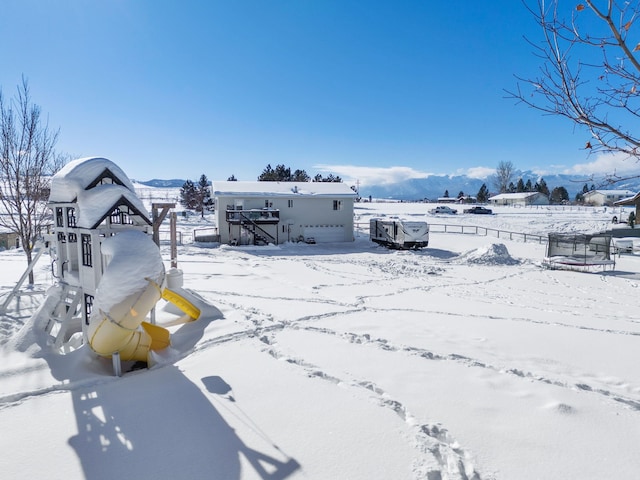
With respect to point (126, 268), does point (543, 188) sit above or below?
above

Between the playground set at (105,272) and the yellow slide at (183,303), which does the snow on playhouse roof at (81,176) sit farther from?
the yellow slide at (183,303)

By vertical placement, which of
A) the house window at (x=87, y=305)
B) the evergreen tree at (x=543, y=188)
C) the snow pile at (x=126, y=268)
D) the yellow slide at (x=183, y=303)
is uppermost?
the evergreen tree at (x=543, y=188)

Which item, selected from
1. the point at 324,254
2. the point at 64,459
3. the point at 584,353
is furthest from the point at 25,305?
the point at 324,254

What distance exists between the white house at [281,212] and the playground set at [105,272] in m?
18.6

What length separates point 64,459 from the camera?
3.90 metres

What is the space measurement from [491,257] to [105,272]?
63.9 feet

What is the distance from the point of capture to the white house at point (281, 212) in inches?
1084

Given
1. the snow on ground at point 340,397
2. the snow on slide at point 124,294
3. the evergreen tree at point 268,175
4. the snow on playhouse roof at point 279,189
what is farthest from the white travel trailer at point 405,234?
the evergreen tree at point 268,175

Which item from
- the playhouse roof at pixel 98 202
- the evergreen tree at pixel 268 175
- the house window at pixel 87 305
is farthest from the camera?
the evergreen tree at pixel 268 175

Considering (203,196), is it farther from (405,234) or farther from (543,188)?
(543,188)

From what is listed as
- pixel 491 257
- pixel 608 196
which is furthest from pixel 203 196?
pixel 608 196

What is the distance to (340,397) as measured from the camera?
5.10 m

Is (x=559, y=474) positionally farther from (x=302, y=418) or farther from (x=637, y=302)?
(x=637, y=302)

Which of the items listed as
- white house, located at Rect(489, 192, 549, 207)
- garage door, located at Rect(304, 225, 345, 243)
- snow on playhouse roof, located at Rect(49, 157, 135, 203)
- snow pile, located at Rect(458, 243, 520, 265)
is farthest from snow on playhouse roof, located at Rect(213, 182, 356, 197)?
white house, located at Rect(489, 192, 549, 207)
